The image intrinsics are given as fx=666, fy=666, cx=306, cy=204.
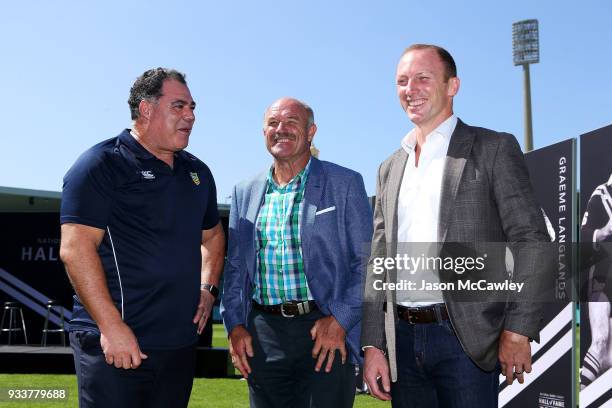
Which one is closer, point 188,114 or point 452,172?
point 452,172

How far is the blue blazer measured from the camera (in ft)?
9.77

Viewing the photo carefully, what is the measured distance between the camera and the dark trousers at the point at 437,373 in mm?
2352

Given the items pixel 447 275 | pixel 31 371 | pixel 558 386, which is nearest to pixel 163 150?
pixel 447 275

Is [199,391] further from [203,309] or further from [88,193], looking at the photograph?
[88,193]

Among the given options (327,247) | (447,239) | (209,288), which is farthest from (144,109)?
(447,239)

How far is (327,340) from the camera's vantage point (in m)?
2.90

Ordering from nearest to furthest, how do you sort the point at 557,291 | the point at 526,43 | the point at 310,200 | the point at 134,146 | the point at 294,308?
the point at 134,146 < the point at 294,308 < the point at 310,200 < the point at 557,291 < the point at 526,43

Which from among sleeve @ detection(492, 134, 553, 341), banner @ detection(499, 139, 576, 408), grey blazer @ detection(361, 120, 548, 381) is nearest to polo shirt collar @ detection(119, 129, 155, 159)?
grey blazer @ detection(361, 120, 548, 381)

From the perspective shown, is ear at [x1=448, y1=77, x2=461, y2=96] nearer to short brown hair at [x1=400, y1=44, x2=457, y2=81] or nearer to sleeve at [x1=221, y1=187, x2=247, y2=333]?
short brown hair at [x1=400, y1=44, x2=457, y2=81]

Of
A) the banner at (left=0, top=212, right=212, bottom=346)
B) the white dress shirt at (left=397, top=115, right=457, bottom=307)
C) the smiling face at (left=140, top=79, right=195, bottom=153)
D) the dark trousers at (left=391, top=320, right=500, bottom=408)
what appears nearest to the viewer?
the dark trousers at (left=391, top=320, right=500, bottom=408)

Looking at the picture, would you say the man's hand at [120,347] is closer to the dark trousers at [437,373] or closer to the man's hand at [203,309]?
the man's hand at [203,309]

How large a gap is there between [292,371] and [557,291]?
2.70 m

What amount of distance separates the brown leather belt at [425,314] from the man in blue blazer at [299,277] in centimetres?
50

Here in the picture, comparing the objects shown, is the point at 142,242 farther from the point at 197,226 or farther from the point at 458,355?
the point at 458,355
